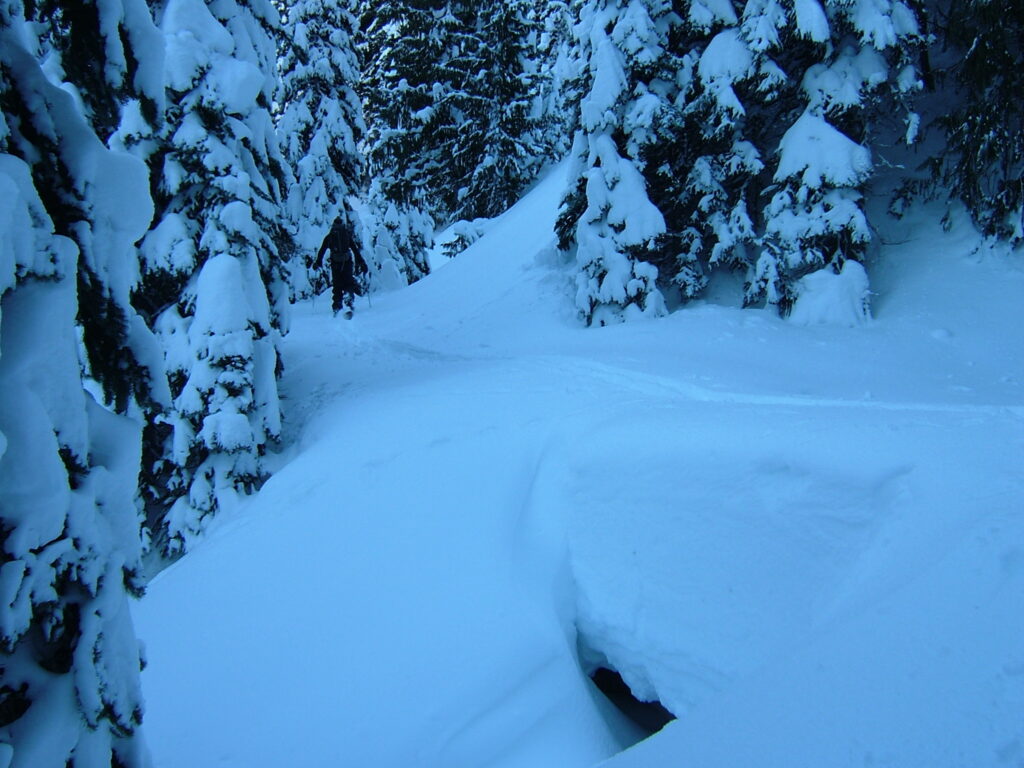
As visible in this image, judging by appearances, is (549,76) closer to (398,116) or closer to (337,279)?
(398,116)

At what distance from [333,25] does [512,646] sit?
1882 cm

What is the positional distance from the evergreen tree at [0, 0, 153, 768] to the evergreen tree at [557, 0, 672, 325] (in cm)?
856

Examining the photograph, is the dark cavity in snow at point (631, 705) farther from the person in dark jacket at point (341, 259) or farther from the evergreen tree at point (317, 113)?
the evergreen tree at point (317, 113)

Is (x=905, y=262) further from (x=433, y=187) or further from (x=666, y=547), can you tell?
(x=433, y=187)

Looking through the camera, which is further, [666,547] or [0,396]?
[666,547]

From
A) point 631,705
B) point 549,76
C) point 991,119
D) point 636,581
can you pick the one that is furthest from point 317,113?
point 631,705

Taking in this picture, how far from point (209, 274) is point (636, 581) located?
7.07 metres

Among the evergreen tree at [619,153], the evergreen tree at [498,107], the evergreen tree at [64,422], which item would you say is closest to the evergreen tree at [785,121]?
the evergreen tree at [619,153]

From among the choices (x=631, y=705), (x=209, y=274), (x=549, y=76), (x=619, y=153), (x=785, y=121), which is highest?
(x=549, y=76)

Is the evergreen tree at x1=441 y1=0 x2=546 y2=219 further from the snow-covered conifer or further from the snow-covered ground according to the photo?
the snow-covered ground

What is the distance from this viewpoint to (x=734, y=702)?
2801 mm

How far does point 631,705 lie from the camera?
4805 millimetres

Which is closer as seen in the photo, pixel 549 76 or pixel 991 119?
pixel 991 119

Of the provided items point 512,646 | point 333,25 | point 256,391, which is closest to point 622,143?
point 256,391
